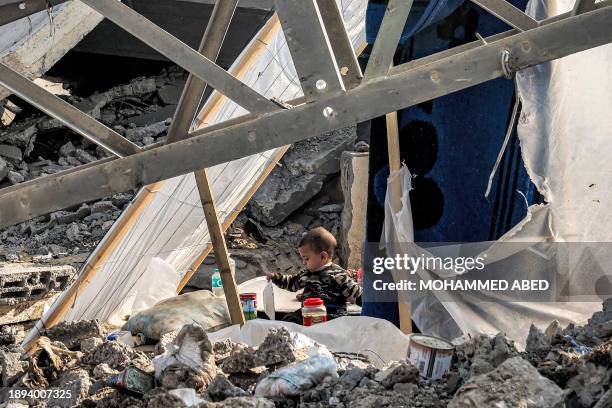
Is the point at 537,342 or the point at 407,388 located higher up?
the point at 537,342

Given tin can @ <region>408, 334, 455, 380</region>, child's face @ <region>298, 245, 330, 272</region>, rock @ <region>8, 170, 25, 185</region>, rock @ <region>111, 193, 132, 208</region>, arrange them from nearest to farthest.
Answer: tin can @ <region>408, 334, 455, 380</region> < child's face @ <region>298, 245, 330, 272</region> < rock @ <region>111, 193, 132, 208</region> < rock @ <region>8, 170, 25, 185</region>

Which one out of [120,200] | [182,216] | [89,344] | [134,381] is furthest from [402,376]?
[120,200]

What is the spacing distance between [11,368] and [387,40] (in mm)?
2356

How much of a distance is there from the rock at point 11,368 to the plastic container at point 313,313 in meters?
1.50

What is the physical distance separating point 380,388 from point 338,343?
118 cm

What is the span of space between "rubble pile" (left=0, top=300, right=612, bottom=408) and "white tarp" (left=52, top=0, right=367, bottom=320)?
1.60 metres

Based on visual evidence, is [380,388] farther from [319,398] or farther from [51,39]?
[51,39]

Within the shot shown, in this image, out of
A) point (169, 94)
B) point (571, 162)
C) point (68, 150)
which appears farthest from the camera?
point (169, 94)

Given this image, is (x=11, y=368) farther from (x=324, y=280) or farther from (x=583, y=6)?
(x=583, y=6)

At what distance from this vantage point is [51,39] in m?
10.5

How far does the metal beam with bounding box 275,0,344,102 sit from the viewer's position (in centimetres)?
250

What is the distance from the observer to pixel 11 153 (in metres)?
11.9

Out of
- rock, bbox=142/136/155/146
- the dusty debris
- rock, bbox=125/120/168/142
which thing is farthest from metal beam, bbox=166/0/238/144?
rock, bbox=125/120/168/142

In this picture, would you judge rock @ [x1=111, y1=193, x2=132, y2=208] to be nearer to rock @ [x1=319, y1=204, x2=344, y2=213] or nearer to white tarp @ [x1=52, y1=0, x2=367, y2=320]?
rock @ [x1=319, y1=204, x2=344, y2=213]
